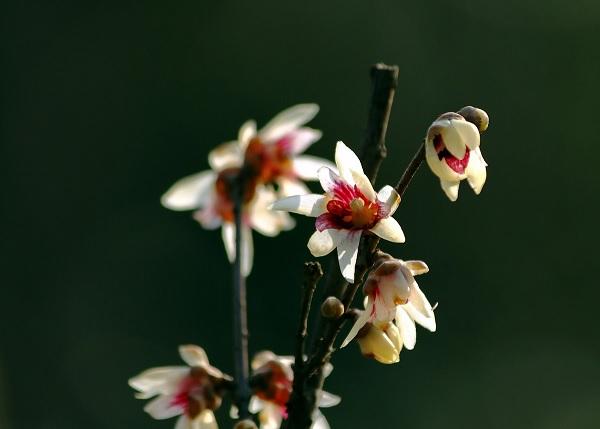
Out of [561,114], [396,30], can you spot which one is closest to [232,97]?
[396,30]

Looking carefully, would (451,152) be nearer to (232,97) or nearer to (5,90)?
(232,97)

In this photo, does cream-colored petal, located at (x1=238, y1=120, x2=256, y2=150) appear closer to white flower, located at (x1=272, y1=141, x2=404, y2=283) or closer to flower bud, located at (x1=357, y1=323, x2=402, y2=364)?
white flower, located at (x1=272, y1=141, x2=404, y2=283)

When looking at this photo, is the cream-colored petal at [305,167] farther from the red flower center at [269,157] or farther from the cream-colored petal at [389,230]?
the cream-colored petal at [389,230]

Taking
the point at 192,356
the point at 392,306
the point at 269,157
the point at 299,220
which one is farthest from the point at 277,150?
the point at 299,220

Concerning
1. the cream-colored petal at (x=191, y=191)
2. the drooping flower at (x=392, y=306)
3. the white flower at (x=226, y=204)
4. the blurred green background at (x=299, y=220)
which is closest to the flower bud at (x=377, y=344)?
the drooping flower at (x=392, y=306)

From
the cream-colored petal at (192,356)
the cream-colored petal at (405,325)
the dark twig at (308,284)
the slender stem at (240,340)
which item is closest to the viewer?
the dark twig at (308,284)
